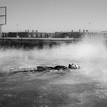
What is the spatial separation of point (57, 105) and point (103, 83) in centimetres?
621

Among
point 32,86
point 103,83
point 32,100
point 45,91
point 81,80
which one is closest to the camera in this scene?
point 32,100

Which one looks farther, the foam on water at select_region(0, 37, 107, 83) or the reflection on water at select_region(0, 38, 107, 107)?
the foam on water at select_region(0, 37, 107, 83)

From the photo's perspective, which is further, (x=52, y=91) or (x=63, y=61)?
(x=63, y=61)

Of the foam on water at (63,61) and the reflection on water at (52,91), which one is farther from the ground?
the foam on water at (63,61)

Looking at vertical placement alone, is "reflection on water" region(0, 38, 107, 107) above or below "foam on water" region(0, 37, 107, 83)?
below

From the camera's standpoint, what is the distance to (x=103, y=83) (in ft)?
51.9

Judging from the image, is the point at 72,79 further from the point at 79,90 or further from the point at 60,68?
the point at 60,68

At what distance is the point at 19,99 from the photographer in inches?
464

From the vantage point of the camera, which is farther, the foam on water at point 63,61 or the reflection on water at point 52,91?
the foam on water at point 63,61

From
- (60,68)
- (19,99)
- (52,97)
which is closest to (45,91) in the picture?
(52,97)

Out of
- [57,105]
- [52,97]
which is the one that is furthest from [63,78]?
[57,105]

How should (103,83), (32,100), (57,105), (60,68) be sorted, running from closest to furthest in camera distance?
(57,105), (32,100), (103,83), (60,68)

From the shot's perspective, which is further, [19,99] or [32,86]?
[32,86]

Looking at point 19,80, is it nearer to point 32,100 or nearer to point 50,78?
point 50,78
